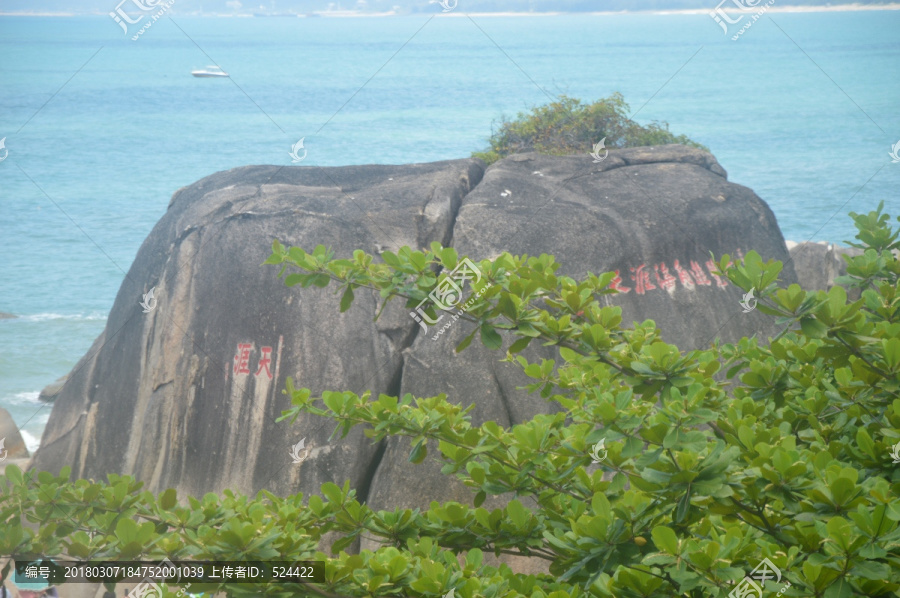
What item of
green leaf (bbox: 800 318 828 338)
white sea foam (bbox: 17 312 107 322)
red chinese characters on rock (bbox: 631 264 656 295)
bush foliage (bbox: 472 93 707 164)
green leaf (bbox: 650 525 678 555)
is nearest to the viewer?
green leaf (bbox: 650 525 678 555)

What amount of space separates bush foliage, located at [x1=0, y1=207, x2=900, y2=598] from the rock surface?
26.8 feet

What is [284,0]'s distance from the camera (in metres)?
61.2

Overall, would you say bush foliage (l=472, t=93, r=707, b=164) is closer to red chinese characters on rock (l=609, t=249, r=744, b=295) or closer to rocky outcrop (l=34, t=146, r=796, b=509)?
rocky outcrop (l=34, t=146, r=796, b=509)

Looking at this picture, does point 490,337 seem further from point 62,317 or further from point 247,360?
point 62,317

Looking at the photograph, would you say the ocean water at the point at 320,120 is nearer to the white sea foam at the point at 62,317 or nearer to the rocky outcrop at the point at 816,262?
the white sea foam at the point at 62,317

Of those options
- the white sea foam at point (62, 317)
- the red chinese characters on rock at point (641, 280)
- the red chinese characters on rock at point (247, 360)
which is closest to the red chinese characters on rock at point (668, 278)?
the red chinese characters on rock at point (641, 280)

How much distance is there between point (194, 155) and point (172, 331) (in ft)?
74.4

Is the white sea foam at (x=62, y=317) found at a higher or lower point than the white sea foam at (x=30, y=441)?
lower

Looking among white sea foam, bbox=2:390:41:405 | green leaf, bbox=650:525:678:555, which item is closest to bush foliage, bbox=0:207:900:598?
green leaf, bbox=650:525:678:555

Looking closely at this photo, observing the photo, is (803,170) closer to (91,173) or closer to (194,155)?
(194,155)

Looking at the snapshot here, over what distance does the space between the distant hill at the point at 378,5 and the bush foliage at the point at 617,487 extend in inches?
1228

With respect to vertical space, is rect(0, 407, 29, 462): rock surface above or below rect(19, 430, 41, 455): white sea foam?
above

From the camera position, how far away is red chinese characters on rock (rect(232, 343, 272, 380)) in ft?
17.5

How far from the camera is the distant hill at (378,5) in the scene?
135 feet
